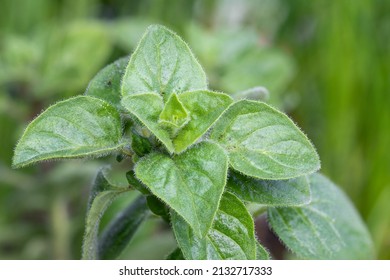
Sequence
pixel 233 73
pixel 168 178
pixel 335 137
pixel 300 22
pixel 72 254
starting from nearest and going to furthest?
pixel 168 178 → pixel 72 254 → pixel 233 73 → pixel 335 137 → pixel 300 22

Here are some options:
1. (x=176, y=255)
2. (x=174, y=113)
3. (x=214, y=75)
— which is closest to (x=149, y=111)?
(x=174, y=113)

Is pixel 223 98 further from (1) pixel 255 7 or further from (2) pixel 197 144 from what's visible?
(1) pixel 255 7

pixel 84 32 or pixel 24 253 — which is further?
pixel 84 32

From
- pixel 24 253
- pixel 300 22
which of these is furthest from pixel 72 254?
pixel 300 22

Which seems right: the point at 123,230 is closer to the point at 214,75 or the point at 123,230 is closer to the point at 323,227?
the point at 323,227

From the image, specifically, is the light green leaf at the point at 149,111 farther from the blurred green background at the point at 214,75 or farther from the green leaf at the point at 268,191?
the blurred green background at the point at 214,75

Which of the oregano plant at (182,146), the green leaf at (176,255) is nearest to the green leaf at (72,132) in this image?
the oregano plant at (182,146)
